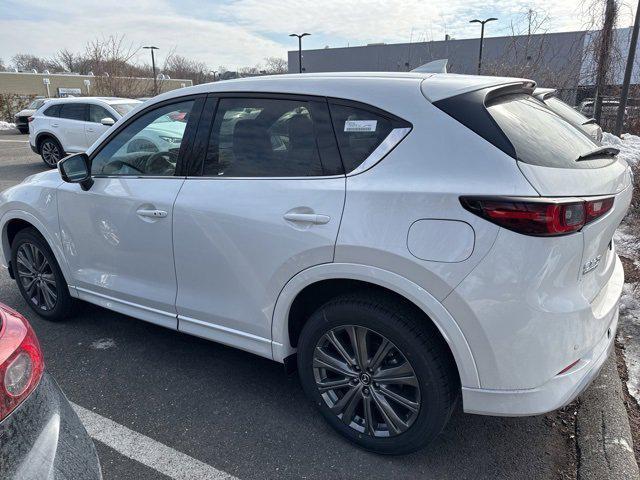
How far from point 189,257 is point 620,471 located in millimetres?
2450

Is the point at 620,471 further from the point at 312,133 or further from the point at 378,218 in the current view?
the point at 312,133

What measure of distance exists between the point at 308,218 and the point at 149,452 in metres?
1.45

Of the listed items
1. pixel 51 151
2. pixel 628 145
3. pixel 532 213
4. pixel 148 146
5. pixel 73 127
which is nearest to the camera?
pixel 532 213

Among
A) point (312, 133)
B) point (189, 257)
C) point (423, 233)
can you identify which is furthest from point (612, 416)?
point (189, 257)

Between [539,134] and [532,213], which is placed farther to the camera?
[539,134]

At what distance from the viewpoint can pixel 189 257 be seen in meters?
2.89

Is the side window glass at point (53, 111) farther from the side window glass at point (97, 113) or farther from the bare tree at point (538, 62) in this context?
the bare tree at point (538, 62)

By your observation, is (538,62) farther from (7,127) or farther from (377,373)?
(7,127)

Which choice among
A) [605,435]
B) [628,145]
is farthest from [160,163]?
[628,145]

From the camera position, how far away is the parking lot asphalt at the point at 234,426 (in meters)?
2.45

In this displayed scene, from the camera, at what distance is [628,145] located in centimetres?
903

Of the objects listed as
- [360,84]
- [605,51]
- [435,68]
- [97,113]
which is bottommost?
[97,113]

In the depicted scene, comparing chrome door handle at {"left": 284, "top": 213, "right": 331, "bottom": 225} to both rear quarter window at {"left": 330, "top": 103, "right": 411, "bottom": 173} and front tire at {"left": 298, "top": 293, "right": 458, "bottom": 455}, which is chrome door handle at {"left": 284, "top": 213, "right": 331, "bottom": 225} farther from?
front tire at {"left": 298, "top": 293, "right": 458, "bottom": 455}

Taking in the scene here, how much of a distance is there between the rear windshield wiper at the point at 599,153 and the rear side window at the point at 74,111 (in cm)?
1196
